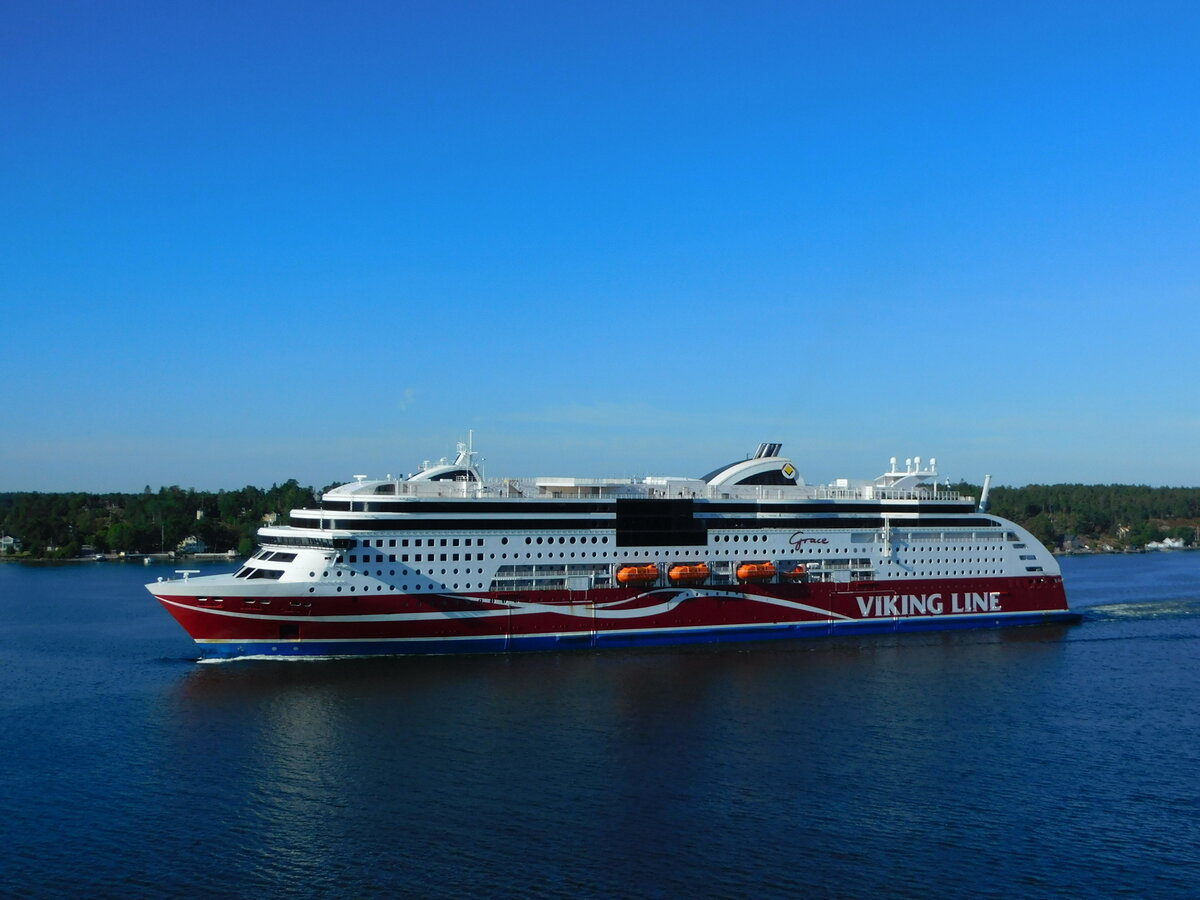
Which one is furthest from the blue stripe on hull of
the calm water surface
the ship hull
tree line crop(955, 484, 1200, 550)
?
tree line crop(955, 484, 1200, 550)

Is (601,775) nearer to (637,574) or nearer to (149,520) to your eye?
(637,574)

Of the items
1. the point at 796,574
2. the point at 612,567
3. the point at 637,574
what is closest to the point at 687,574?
the point at 637,574

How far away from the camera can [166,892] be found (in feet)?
55.5

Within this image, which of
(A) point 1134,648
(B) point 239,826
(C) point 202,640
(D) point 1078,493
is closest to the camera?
(B) point 239,826

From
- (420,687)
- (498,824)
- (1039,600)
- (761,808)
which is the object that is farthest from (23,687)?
(1039,600)

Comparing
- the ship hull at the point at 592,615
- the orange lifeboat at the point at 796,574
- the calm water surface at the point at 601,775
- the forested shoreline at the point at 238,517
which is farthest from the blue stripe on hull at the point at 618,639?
the forested shoreline at the point at 238,517

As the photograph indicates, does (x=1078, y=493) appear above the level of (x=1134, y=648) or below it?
above

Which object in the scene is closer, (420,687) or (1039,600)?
(420,687)

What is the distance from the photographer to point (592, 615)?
118 ft

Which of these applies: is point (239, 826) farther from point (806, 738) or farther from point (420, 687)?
point (806, 738)

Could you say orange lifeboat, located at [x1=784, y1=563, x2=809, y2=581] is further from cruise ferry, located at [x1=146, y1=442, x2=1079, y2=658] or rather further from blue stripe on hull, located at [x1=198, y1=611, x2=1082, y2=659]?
blue stripe on hull, located at [x1=198, y1=611, x2=1082, y2=659]

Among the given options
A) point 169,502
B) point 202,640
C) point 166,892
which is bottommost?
point 166,892

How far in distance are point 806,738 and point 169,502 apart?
97578 millimetres

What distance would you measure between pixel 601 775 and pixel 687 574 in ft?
50.2
